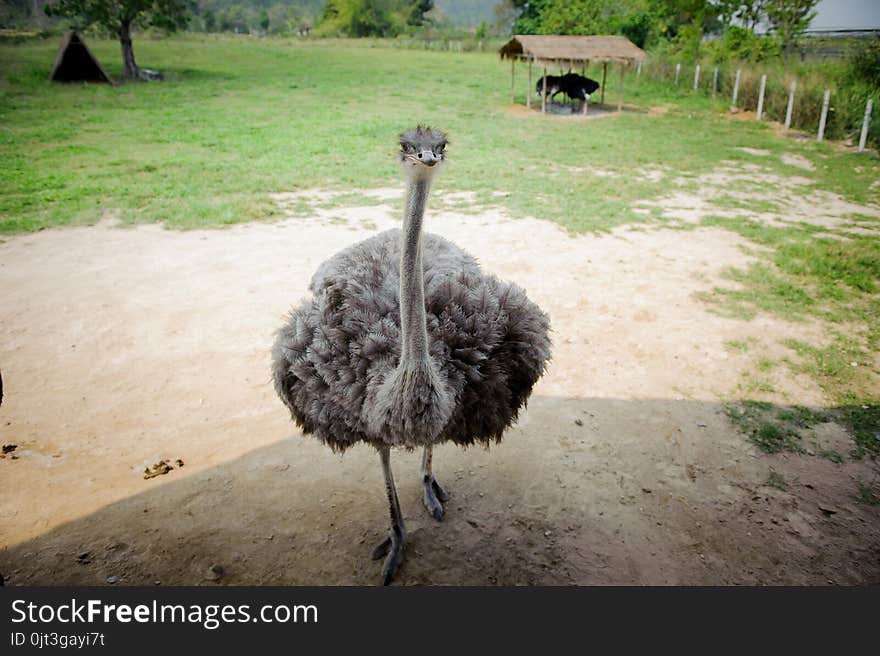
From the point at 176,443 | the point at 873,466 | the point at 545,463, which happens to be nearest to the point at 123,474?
the point at 176,443

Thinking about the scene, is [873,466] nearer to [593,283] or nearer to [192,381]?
[593,283]

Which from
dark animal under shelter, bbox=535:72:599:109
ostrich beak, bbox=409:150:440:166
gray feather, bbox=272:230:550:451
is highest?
dark animal under shelter, bbox=535:72:599:109

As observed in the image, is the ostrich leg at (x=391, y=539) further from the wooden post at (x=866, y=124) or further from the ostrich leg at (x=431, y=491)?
the wooden post at (x=866, y=124)

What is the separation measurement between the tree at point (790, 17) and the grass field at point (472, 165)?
3.12 meters

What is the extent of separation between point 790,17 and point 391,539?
2209cm

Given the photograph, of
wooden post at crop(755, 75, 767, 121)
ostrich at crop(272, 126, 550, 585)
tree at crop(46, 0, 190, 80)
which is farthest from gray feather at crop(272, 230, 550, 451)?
tree at crop(46, 0, 190, 80)

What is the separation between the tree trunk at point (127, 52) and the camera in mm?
19938

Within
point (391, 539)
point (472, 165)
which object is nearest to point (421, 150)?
point (391, 539)

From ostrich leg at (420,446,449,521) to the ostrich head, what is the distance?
1.59 meters

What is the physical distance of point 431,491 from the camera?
10.7 ft

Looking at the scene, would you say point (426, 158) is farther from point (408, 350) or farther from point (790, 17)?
point (790, 17)

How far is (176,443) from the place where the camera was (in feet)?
12.0

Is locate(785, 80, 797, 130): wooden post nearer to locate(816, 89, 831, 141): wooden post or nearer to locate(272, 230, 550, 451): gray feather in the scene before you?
locate(816, 89, 831, 141): wooden post

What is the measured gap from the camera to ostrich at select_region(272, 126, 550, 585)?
2287 millimetres
